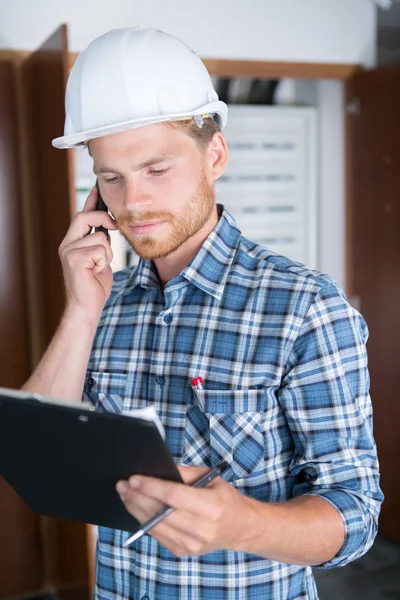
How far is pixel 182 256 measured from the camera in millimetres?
1284

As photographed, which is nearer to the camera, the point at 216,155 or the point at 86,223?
the point at 216,155

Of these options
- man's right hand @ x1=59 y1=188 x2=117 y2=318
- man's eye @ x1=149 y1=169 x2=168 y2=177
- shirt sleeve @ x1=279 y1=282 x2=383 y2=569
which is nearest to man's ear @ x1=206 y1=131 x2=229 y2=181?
man's eye @ x1=149 y1=169 x2=168 y2=177

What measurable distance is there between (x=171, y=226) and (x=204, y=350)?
0.22 metres

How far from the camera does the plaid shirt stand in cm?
104

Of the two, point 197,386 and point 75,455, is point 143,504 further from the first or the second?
point 197,386

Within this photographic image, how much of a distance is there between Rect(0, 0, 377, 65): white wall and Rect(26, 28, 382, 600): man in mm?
1794

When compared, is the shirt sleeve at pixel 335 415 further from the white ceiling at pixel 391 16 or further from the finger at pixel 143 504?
the white ceiling at pixel 391 16

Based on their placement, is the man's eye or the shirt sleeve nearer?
the shirt sleeve

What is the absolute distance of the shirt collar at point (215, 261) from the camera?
120 centimetres

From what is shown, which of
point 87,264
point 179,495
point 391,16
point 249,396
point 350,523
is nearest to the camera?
point 179,495

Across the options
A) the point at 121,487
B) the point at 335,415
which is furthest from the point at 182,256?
the point at 121,487

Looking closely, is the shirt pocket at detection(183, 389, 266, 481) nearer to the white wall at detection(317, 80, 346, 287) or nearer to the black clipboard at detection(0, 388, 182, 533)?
the black clipboard at detection(0, 388, 182, 533)

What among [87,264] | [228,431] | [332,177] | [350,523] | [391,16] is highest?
Answer: [391,16]

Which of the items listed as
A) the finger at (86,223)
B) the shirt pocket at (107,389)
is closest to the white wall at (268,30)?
the finger at (86,223)
